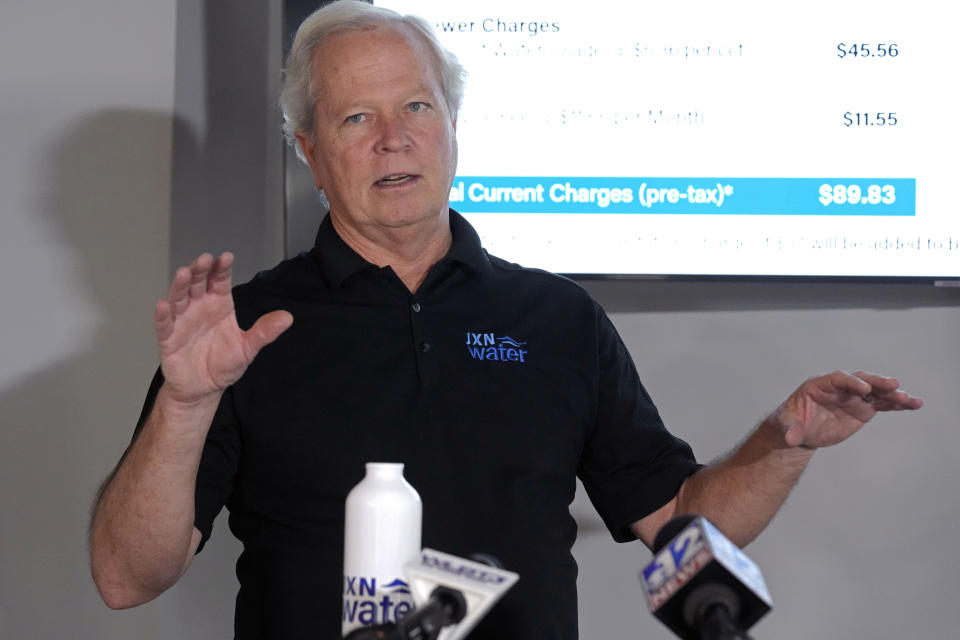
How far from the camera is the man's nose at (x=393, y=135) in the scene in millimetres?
1747

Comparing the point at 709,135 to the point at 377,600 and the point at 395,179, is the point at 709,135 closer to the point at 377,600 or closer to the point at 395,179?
the point at 395,179

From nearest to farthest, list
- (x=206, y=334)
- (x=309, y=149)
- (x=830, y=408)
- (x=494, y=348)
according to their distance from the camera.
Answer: (x=206, y=334)
(x=830, y=408)
(x=494, y=348)
(x=309, y=149)

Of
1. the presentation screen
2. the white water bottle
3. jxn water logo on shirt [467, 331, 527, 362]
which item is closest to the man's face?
jxn water logo on shirt [467, 331, 527, 362]

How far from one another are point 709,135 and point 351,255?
0.97 metres

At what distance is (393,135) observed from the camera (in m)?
1.75

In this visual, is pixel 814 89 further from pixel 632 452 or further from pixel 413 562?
pixel 413 562

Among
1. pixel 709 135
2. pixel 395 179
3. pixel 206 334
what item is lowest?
pixel 206 334

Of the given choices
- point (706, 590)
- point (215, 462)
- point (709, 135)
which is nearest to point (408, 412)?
point (215, 462)

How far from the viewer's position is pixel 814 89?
236cm

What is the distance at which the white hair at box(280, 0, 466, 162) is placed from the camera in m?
1.84

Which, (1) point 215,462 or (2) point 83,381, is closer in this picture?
(1) point 215,462

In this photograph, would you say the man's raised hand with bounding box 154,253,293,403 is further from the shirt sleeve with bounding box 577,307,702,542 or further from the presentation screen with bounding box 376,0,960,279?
the presentation screen with bounding box 376,0,960,279

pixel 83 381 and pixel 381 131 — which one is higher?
pixel 381 131

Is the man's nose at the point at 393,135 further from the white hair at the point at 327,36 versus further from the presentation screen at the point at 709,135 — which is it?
the presentation screen at the point at 709,135
